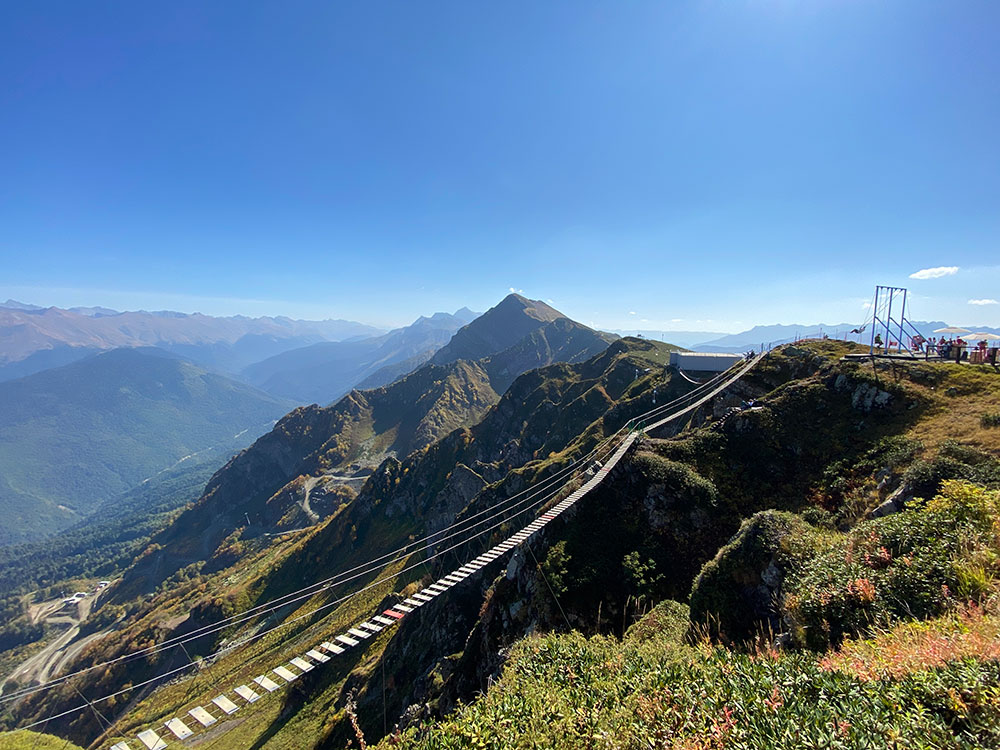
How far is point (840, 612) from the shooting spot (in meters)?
12.0

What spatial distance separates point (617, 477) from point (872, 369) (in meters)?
23.6

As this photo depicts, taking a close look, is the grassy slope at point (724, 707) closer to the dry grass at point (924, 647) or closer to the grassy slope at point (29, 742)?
the dry grass at point (924, 647)

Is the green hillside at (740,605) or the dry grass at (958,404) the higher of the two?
the dry grass at (958,404)

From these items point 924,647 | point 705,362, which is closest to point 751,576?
point 924,647

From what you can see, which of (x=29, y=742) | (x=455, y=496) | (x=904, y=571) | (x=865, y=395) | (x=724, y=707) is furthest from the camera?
(x=455, y=496)

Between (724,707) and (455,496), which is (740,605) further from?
(455,496)

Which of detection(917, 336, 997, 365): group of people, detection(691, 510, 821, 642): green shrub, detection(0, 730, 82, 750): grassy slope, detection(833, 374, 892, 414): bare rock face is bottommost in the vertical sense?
detection(0, 730, 82, 750): grassy slope

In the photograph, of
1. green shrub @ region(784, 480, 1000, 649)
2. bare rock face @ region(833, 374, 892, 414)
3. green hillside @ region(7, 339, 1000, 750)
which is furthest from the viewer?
bare rock face @ region(833, 374, 892, 414)

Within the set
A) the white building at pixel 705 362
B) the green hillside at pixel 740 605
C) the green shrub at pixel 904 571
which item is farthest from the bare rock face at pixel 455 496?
the green shrub at pixel 904 571

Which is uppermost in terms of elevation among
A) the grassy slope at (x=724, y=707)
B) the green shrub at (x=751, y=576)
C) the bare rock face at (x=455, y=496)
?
the grassy slope at (x=724, y=707)

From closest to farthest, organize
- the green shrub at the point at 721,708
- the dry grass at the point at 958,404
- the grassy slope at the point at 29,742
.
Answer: the green shrub at the point at 721,708
the dry grass at the point at 958,404
the grassy slope at the point at 29,742

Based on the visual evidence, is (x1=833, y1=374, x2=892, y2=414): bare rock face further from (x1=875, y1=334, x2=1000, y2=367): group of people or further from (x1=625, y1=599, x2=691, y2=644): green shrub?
(x1=625, y1=599, x2=691, y2=644): green shrub

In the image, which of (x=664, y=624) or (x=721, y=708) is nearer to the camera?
(x=721, y=708)

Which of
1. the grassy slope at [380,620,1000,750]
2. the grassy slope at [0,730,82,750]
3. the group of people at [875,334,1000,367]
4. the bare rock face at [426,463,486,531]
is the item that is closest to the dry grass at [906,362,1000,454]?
the group of people at [875,334,1000,367]
